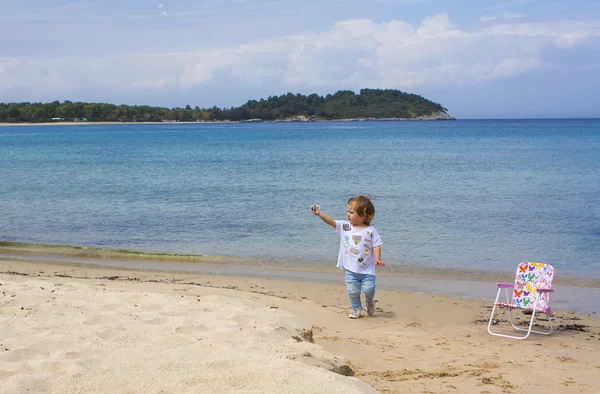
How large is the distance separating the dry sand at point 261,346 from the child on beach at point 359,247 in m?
0.36

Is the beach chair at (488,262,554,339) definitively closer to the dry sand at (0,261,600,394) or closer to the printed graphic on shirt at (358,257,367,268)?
the dry sand at (0,261,600,394)

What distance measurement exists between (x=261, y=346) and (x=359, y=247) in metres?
2.80

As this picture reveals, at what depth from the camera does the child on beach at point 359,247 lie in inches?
301

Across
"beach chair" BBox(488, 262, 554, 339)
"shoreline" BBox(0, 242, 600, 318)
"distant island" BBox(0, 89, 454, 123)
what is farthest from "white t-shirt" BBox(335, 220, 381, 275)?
"distant island" BBox(0, 89, 454, 123)

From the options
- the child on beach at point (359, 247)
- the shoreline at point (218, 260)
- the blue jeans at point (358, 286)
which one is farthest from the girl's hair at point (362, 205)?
the shoreline at point (218, 260)

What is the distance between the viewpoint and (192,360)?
15.1ft

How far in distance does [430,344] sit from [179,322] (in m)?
2.55

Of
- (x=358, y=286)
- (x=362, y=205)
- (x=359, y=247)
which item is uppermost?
(x=362, y=205)

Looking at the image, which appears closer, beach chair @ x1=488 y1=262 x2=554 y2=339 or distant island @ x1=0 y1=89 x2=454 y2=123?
beach chair @ x1=488 y1=262 x2=554 y2=339

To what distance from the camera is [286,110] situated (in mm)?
166750

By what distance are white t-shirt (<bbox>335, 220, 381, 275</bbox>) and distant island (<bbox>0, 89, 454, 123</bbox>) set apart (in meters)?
157

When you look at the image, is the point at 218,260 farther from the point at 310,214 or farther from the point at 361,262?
the point at 310,214

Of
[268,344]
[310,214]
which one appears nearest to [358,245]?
[268,344]

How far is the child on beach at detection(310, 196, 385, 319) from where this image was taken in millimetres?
7645
